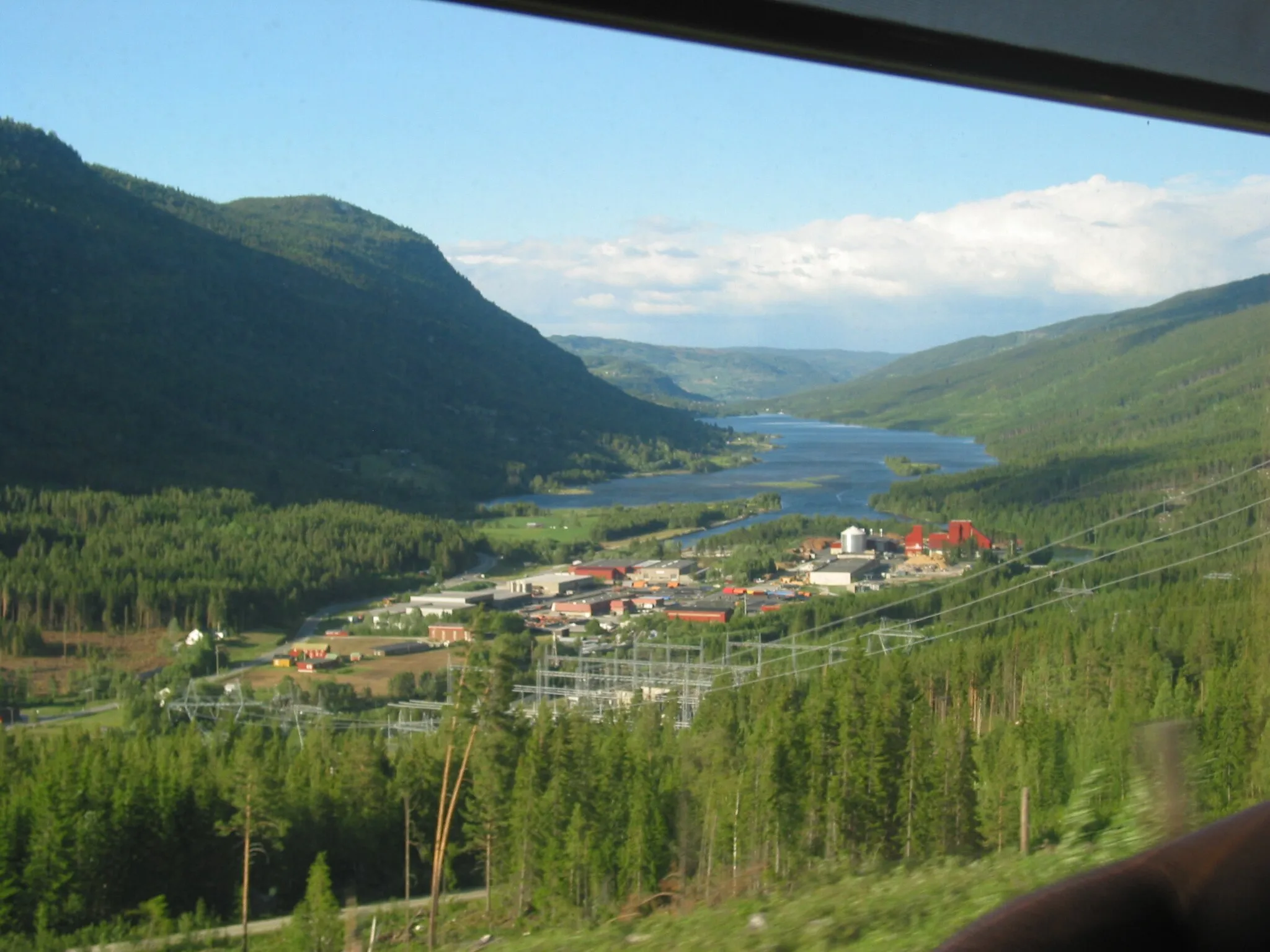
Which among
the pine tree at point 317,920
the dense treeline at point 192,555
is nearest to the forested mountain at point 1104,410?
the dense treeline at point 192,555

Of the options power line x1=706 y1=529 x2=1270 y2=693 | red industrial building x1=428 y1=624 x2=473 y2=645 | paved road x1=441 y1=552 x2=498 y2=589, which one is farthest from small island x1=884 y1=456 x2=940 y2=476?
red industrial building x1=428 y1=624 x2=473 y2=645

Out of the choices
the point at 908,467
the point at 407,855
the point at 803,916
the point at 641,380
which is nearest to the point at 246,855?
the point at 407,855

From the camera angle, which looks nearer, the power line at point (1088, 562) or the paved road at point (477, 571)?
the paved road at point (477, 571)

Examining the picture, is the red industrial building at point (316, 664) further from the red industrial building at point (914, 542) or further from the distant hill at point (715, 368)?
the red industrial building at point (914, 542)

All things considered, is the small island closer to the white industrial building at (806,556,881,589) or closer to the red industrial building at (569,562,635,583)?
the white industrial building at (806,556,881,589)

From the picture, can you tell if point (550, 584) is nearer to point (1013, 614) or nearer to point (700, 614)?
point (700, 614)

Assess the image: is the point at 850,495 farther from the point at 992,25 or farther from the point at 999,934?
the point at 999,934
